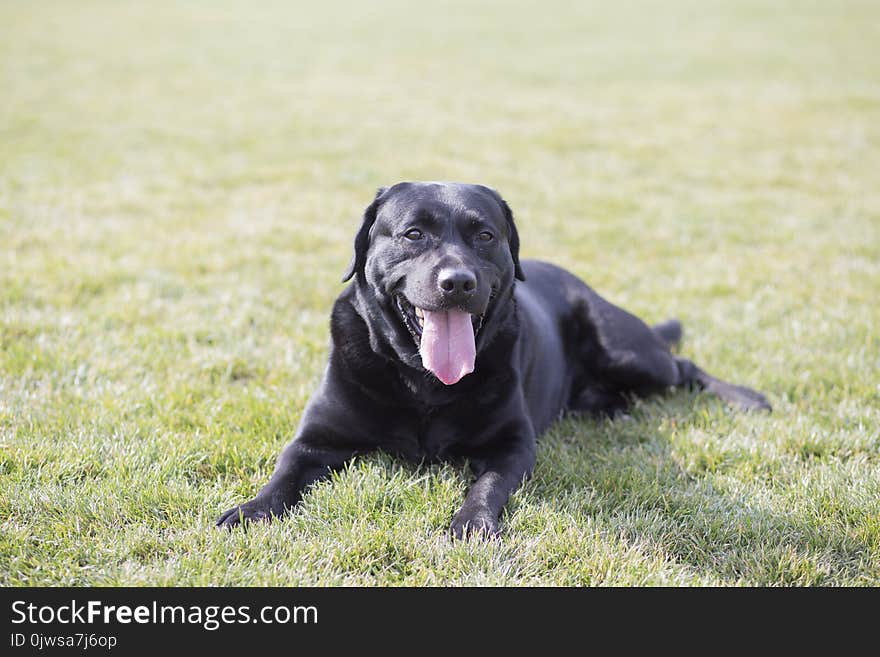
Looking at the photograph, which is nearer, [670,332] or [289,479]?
[289,479]

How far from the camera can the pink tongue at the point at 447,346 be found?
10.9 ft

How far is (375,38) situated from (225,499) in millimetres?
20722

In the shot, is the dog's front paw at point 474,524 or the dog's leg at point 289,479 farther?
the dog's leg at point 289,479

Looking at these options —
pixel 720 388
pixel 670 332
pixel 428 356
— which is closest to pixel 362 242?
pixel 428 356

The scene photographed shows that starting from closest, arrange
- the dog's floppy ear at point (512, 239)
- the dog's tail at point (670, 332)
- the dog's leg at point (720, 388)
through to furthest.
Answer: the dog's floppy ear at point (512, 239) < the dog's leg at point (720, 388) < the dog's tail at point (670, 332)

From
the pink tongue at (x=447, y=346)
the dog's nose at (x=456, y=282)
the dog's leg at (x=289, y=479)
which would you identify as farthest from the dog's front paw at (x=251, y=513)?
the dog's nose at (x=456, y=282)

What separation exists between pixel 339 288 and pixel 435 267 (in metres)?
2.71

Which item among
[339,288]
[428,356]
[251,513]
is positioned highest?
[428,356]

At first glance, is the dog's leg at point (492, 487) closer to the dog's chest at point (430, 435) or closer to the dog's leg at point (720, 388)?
the dog's chest at point (430, 435)

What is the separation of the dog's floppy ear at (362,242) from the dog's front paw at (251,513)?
1.03m

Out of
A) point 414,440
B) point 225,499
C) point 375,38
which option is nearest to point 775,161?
point 414,440

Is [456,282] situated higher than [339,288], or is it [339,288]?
[456,282]

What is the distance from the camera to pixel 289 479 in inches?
131

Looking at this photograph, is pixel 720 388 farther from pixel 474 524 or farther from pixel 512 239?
pixel 474 524
